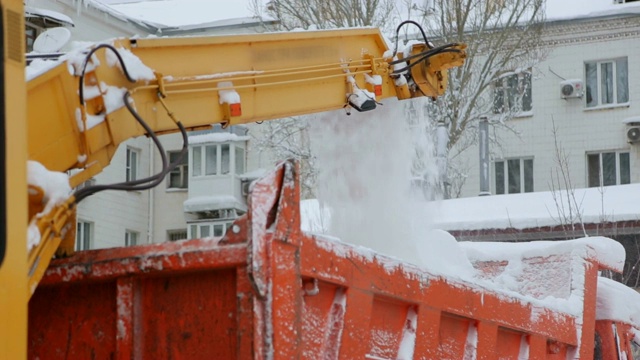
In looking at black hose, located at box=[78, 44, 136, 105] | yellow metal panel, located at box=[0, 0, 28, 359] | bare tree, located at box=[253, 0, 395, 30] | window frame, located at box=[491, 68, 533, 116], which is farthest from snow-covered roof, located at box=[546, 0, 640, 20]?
yellow metal panel, located at box=[0, 0, 28, 359]

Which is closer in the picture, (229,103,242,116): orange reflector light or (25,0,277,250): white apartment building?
(229,103,242,116): orange reflector light

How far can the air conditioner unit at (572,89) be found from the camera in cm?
2959

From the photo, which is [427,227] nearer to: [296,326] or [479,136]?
[296,326]

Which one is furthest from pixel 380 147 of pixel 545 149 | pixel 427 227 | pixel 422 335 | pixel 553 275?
pixel 545 149

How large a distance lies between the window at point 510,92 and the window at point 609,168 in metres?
2.41

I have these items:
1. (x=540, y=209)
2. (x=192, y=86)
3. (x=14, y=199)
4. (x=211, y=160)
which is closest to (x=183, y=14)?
(x=211, y=160)

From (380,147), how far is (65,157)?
2887mm

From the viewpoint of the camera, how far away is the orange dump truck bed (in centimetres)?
342

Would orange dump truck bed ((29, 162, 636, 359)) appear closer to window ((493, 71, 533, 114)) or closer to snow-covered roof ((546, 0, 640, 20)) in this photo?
window ((493, 71, 533, 114))

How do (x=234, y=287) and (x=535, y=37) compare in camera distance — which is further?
(x=535, y=37)

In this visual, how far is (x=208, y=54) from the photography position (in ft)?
14.9

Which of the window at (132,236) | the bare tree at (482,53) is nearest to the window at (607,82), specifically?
the bare tree at (482,53)

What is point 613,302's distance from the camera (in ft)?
21.0

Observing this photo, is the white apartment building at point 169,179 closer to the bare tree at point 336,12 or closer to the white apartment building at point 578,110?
the bare tree at point 336,12
